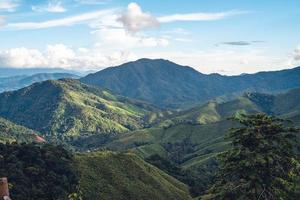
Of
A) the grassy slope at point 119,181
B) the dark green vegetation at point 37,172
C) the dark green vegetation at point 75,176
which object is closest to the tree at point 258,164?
the dark green vegetation at point 75,176

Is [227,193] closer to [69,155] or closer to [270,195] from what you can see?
[270,195]

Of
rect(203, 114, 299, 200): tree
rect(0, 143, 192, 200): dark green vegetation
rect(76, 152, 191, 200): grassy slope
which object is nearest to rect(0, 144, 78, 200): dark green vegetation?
rect(0, 143, 192, 200): dark green vegetation

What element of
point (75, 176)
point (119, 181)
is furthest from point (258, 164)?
point (119, 181)

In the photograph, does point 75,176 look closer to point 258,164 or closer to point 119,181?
point 119,181

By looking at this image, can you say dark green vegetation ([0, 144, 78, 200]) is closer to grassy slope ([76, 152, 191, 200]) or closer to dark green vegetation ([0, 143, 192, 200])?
dark green vegetation ([0, 143, 192, 200])

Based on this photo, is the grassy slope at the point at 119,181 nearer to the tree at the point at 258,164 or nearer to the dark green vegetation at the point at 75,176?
the dark green vegetation at the point at 75,176

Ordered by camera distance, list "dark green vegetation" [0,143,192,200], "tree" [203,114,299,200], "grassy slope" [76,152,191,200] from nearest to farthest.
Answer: "tree" [203,114,299,200], "dark green vegetation" [0,143,192,200], "grassy slope" [76,152,191,200]
